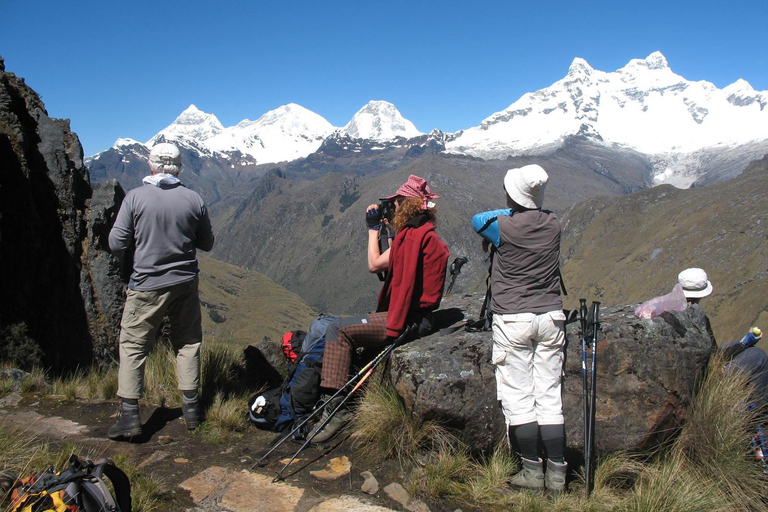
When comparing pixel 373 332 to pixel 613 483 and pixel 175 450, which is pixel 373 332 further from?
pixel 613 483

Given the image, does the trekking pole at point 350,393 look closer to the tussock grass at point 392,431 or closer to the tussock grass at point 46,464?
the tussock grass at point 392,431

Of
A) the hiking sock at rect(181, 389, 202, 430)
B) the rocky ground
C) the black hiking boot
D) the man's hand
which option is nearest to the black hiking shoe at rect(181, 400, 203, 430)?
the hiking sock at rect(181, 389, 202, 430)

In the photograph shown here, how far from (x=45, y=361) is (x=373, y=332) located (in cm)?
613

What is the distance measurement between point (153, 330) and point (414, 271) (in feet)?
11.0

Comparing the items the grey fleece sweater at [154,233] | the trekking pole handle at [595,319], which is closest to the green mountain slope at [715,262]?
the trekking pole handle at [595,319]

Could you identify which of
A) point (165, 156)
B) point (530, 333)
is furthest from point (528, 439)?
point (165, 156)

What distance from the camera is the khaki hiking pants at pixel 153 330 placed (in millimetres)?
6348

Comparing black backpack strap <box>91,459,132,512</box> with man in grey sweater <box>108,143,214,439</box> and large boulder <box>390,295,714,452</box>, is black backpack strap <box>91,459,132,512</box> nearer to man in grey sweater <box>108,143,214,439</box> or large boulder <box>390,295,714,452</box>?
man in grey sweater <box>108,143,214,439</box>

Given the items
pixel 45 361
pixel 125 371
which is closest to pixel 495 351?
pixel 125 371

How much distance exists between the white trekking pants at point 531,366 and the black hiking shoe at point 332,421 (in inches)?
78.9

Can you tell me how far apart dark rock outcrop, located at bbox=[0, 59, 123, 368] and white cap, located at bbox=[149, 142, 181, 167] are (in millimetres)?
4070

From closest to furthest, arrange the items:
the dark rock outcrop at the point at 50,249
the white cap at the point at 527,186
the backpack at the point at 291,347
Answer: the white cap at the point at 527,186 → the backpack at the point at 291,347 → the dark rock outcrop at the point at 50,249

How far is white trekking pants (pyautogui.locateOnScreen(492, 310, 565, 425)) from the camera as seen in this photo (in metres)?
5.43

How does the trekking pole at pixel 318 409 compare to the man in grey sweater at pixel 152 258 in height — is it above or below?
below
